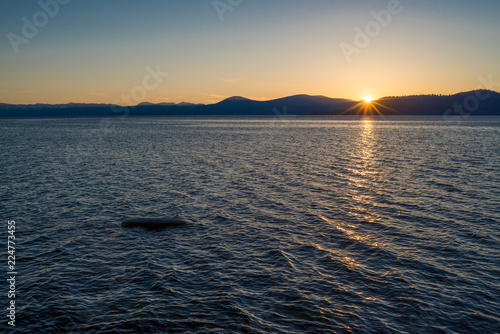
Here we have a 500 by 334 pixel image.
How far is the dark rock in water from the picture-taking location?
27547 millimetres

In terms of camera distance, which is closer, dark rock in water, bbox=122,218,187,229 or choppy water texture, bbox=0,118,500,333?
choppy water texture, bbox=0,118,500,333

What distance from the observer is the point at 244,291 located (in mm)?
17688

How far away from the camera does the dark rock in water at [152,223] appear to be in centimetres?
2755

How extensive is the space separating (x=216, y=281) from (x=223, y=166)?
41.5 meters

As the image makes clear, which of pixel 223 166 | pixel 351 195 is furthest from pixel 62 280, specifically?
pixel 223 166

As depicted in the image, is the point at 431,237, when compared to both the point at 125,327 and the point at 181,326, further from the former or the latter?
the point at 125,327

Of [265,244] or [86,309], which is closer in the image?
[86,309]

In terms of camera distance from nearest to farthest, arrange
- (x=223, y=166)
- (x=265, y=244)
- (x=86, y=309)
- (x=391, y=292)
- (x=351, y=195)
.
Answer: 1. (x=86, y=309)
2. (x=391, y=292)
3. (x=265, y=244)
4. (x=351, y=195)
5. (x=223, y=166)

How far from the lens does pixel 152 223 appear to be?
2767cm

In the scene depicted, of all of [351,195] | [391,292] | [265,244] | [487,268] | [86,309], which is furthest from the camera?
[351,195]

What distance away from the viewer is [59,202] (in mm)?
34531

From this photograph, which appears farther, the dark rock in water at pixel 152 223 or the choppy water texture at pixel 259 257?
the dark rock in water at pixel 152 223

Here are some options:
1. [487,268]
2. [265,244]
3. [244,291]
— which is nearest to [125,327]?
[244,291]

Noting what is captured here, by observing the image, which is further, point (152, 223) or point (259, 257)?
point (152, 223)
